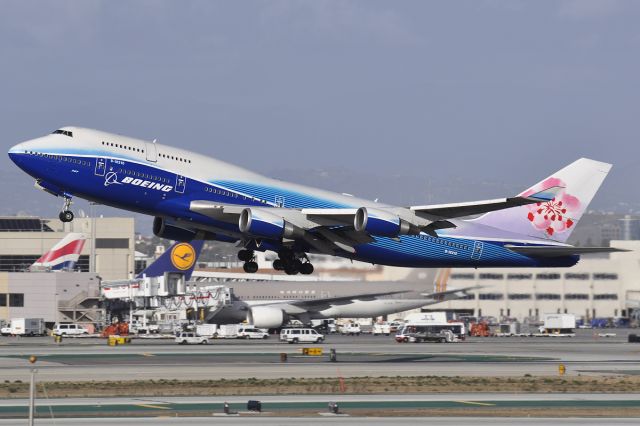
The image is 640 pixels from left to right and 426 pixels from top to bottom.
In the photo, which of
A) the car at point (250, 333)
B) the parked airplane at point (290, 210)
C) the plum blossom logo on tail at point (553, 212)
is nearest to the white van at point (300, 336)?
the car at point (250, 333)

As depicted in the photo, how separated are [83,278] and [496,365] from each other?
71126mm

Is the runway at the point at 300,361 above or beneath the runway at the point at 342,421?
above

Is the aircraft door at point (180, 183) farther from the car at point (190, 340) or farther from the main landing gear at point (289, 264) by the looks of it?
the car at point (190, 340)

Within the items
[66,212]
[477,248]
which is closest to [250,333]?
[477,248]

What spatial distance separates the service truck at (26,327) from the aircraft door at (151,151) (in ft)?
192

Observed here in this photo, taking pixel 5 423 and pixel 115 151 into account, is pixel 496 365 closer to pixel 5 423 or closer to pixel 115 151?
pixel 115 151

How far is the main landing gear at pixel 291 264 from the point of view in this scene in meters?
58.6

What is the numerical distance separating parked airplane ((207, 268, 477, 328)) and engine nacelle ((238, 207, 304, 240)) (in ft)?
173

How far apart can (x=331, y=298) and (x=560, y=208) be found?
163 ft

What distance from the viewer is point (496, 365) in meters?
56.7

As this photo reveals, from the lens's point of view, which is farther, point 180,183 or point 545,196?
point 545,196

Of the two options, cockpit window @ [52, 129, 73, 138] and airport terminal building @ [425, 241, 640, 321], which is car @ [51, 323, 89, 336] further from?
cockpit window @ [52, 129, 73, 138]

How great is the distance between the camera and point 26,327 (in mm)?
105000

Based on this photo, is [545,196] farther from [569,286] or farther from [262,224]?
[569,286]
